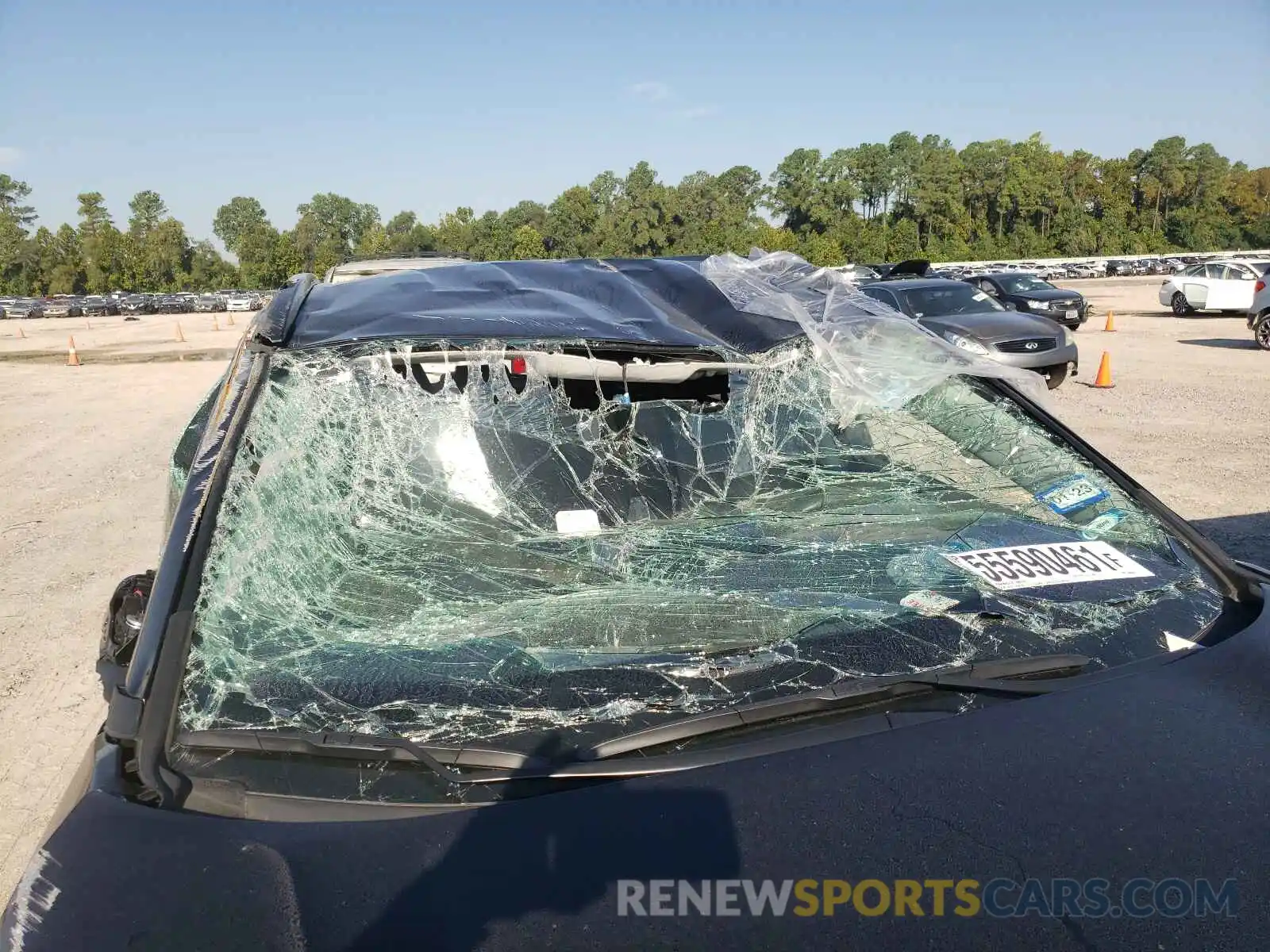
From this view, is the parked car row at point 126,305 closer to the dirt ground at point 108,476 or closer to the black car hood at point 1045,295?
the dirt ground at point 108,476

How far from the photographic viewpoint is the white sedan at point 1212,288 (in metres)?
21.7

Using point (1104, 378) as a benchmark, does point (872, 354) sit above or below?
above

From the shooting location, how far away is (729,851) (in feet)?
4.10

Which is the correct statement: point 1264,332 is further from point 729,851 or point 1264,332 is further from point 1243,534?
point 729,851

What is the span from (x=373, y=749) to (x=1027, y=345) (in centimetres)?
1184

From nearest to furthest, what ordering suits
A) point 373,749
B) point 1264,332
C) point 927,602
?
1. point 373,749
2. point 927,602
3. point 1264,332

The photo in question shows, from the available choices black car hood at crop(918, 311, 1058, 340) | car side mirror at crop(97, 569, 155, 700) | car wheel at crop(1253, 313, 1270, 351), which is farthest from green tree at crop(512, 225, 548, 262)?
car side mirror at crop(97, 569, 155, 700)

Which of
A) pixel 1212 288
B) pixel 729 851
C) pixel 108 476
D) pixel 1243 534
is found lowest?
pixel 1243 534

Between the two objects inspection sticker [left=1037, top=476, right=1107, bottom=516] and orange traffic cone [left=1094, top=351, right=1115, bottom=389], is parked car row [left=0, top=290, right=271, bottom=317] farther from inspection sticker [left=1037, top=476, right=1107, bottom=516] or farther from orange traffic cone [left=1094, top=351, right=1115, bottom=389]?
inspection sticker [left=1037, top=476, right=1107, bottom=516]

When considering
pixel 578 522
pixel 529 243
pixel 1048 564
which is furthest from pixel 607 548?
pixel 529 243

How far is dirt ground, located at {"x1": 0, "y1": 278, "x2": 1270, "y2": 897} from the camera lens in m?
3.52

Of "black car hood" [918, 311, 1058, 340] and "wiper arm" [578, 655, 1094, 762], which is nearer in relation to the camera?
"wiper arm" [578, 655, 1094, 762]

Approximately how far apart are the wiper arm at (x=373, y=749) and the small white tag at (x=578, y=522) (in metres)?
1.03

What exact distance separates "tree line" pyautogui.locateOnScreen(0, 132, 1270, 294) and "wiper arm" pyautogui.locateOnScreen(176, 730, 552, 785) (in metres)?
57.7
